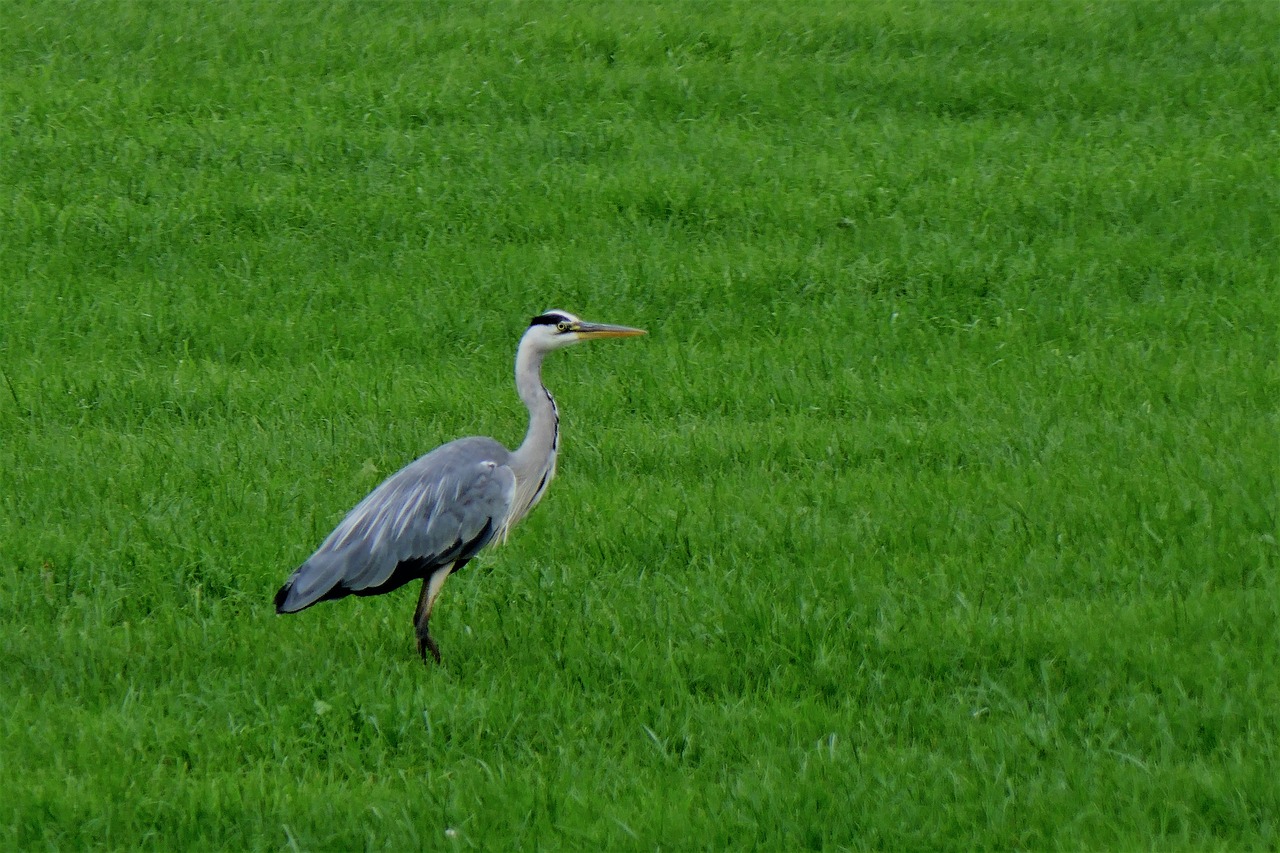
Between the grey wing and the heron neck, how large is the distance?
0.10 m

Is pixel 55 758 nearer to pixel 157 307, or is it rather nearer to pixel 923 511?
pixel 923 511

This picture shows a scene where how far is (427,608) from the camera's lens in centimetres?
575

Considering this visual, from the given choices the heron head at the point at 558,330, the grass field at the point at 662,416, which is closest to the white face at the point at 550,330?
the heron head at the point at 558,330

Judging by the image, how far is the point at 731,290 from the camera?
9.88 metres

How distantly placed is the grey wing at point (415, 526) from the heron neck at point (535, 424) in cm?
10

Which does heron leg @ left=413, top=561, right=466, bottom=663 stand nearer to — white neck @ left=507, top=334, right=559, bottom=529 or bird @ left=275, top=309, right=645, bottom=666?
bird @ left=275, top=309, right=645, bottom=666

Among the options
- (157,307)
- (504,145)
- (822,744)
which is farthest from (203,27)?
(822,744)

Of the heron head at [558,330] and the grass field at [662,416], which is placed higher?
the heron head at [558,330]

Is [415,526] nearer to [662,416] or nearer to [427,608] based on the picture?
[427,608]

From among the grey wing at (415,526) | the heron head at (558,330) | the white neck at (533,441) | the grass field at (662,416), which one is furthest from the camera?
the heron head at (558,330)

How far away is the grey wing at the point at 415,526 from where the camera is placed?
5629mm

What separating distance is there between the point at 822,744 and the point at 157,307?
6383 mm

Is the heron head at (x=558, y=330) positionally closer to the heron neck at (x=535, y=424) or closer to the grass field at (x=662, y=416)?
the heron neck at (x=535, y=424)

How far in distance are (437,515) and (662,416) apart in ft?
8.01
